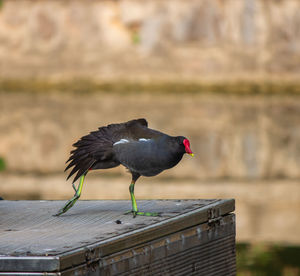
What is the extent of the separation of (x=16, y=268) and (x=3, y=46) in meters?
17.1

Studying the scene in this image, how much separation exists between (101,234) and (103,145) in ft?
1.71

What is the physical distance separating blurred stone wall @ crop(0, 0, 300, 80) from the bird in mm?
14661

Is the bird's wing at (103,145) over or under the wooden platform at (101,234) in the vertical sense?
over

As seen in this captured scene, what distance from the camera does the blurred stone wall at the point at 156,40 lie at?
18.3 m

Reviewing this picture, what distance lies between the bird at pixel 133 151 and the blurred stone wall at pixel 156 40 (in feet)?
48.1

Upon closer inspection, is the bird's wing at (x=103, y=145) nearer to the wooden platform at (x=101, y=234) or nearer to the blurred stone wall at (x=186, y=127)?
the wooden platform at (x=101, y=234)

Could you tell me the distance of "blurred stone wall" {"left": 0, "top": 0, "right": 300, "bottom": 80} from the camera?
18.3 metres

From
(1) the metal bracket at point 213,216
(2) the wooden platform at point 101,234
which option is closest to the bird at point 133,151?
(2) the wooden platform at point 101,234

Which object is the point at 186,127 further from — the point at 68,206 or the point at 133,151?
the point at 133,151

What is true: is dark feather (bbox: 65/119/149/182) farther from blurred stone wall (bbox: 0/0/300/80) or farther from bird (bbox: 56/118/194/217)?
blurred stone wall (bbox: 0/0/300/80)

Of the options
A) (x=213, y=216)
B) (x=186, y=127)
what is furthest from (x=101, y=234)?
(x=186, y=127)

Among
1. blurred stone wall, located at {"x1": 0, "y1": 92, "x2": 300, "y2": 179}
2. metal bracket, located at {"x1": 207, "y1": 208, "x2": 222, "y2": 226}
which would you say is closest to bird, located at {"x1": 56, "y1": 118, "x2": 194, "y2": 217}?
metal bracket, located at {"x1": 207, "y1": 208, "x2": 222, "y2": 226}

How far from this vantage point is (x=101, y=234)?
287cm

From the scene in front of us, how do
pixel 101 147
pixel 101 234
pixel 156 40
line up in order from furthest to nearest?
pixel 156 40, pixel 101 147, pixel 101 234
